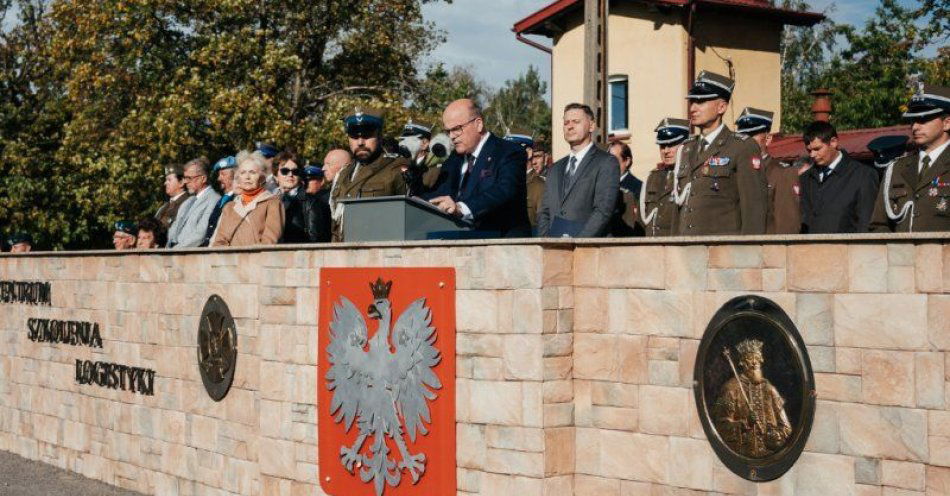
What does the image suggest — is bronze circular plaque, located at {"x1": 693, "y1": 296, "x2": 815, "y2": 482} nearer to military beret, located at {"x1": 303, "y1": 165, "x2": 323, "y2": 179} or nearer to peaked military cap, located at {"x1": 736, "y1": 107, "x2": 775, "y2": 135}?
peaked military cap, located at {"x1": 736, "y1": 107, "x2": 775, "y2": 135}

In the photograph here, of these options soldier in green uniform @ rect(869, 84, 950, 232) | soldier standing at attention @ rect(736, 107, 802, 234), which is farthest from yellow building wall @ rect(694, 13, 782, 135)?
soldier in green uniform @ rect(869, 84, 950, 232)

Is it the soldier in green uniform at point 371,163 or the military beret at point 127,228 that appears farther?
the military beret at point 127,228

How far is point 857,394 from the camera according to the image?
5.30 metres

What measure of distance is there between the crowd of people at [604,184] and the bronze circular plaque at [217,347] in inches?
21.1

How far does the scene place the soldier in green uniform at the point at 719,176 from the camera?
273 inches

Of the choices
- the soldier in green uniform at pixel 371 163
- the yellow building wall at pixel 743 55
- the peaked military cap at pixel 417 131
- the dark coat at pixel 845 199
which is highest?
the yellow building wall at pixel 743 55

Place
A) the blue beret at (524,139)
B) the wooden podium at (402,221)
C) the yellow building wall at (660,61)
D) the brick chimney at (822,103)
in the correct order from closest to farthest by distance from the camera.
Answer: the wooden podium at (402,221)
the blue beret at (524,139)
the brick chimney at (822,103)
the yellow building wall at (660,61)

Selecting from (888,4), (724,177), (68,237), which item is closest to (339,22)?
(68,237)

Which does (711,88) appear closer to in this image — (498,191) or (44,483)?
(498,191)

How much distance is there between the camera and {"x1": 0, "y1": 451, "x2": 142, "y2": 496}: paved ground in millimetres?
11016

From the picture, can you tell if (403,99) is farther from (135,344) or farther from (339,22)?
Result: (135,344)

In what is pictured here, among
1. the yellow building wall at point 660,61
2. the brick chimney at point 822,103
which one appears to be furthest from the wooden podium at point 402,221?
the yellow building wall at point 660,61

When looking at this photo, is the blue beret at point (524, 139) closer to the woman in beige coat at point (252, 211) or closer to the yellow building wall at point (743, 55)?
the woman in beige coat at point (252, 211)

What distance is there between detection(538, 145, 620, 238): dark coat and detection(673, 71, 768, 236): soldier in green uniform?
415mm
